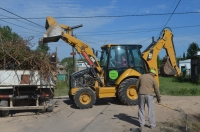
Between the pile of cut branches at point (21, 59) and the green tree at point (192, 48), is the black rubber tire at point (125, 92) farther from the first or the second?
the green tree at point (192, 48)

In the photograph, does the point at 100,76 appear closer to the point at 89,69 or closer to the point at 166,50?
the point at 89,69

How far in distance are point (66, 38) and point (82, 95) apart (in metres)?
2.63

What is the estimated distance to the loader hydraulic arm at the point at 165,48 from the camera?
1326cm

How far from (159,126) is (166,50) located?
604cm

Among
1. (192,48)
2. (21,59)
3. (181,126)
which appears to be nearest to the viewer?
(181,126)

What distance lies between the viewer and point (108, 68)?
498 inches

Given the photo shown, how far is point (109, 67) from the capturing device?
41.5 ft

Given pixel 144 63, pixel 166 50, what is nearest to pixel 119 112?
pixel 144 63

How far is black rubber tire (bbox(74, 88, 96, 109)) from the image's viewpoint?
11.8m

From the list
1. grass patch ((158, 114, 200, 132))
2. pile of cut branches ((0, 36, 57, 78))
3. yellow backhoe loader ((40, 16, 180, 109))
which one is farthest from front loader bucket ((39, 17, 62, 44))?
grass patch ((158, 114, 200, 132))

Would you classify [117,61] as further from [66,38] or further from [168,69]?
[168,69]

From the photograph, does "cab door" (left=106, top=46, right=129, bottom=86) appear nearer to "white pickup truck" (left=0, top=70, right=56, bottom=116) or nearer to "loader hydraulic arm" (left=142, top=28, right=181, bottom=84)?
"loader hydraulic arm" (left=142, top=28, right=181, bottom=84)

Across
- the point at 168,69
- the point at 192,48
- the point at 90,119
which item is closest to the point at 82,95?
the point at 90,119

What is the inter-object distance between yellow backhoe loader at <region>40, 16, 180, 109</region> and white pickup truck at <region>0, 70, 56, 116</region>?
164 cm
